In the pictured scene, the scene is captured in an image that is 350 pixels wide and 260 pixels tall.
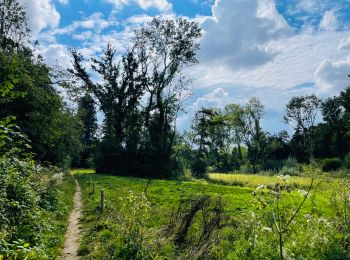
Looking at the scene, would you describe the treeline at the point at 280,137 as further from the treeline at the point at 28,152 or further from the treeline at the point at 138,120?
the treeline at the point at 28,152

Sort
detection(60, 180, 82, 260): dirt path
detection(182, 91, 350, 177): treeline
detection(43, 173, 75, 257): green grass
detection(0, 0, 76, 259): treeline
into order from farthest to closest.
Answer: detection(182, 91, 350, 177): treeline, detection(60, 180, 82, 260): dirt path, detection(43, 173, 75, 257): green grass, detection(0, 0, 76, 259): treeline

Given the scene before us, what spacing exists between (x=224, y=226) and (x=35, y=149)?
21.6m

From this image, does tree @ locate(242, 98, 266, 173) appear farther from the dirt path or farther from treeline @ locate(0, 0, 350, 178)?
the dirt path

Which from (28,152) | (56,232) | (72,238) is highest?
(28,152)

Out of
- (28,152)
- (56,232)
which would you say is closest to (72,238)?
(56,232)

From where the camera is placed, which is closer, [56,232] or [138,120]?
[56,232]

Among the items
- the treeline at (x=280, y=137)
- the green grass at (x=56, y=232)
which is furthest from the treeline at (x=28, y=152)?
the treeline at (x=280, y=137)

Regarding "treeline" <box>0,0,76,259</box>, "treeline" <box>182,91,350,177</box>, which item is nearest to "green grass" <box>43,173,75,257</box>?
"treeline" <box>0,0,76,259</box>

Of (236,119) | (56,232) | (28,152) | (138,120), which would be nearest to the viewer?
(56,232)

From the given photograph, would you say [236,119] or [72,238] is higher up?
[236,119]

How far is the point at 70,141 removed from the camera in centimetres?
3784

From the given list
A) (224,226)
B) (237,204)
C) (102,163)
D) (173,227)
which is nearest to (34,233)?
(173,227)

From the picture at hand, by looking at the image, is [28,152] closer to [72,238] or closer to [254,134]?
[72,238]

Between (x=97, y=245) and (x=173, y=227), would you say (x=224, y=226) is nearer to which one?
(x=173, y=227)
